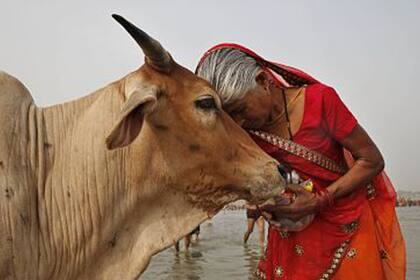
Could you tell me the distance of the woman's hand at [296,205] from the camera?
2900 millimetres

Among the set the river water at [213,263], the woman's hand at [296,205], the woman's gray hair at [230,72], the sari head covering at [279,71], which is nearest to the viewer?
the woman's hand at [296,205]

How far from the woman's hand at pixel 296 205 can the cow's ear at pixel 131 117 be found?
843 millimetres

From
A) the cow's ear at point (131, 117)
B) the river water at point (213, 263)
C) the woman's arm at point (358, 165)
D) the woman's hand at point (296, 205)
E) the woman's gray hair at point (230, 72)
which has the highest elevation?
the woman's gray hair at point (230, 72)

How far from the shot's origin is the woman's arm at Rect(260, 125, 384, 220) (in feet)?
9.54

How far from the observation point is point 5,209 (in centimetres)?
234

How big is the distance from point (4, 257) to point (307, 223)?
1566 millimetres

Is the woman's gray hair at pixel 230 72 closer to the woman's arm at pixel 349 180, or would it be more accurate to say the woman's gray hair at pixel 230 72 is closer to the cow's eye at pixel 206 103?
the cow's eye at pixel 206 103

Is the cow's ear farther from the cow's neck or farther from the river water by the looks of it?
the river water

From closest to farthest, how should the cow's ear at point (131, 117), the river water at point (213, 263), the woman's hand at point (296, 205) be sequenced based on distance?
the cow's ear at point (131, 117)
the woman's hand at point (296, 205)
the river water at point (213, 263)

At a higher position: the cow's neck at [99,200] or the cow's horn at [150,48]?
the cow's horn at [150,48]

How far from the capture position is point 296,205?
290 centimetres

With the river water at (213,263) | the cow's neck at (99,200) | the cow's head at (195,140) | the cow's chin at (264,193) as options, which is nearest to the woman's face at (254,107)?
the cow's head at (195,140)

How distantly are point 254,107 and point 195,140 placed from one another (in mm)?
430

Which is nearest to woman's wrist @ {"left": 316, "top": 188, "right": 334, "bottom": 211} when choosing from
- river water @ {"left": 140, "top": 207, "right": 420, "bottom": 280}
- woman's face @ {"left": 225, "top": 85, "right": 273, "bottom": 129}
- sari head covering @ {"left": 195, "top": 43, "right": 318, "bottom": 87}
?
woman's face @ {"left": 225, "top": 85, "right": 273, "bottom": 129}
